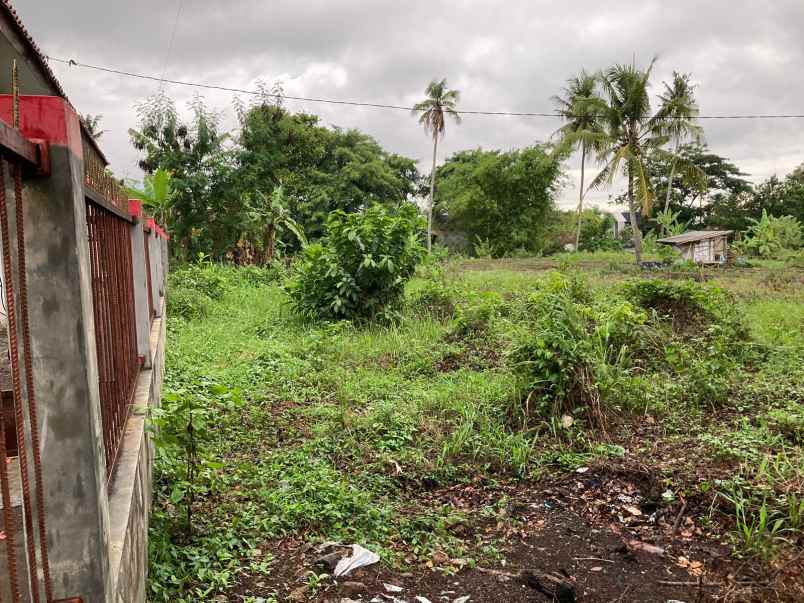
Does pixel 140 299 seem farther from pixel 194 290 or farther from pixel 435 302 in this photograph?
pixel 194 290

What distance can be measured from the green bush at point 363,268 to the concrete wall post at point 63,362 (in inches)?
281

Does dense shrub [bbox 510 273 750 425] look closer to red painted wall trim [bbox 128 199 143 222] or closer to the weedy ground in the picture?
the weedy ground

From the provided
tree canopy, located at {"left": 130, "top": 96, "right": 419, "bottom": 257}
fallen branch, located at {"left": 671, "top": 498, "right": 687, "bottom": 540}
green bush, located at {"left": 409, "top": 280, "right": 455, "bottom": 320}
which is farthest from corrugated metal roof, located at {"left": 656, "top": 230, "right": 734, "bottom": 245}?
fallen branch, located at {"left": 671, "top": 498, "right": 687, "bottom": 540}

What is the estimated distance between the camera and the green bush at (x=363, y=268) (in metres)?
8.84

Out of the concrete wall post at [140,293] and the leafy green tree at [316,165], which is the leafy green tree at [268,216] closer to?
the leafy green tree at [316,165]

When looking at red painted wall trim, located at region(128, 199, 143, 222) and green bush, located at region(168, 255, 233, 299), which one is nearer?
red painted wall trim, located at region(128, 199, 143, 222)

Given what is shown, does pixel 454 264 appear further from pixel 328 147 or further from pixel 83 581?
pixel 328 147

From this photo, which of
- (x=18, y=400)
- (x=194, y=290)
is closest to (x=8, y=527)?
(x=18, y=400)

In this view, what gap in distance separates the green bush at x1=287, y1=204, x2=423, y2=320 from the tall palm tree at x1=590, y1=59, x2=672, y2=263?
17.4 meters

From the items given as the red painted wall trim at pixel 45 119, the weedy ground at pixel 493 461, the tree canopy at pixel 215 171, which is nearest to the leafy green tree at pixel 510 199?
the tree canopy at pixel 215 171

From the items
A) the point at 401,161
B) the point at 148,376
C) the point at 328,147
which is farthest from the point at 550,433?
the point at 401,161

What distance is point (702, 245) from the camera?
1161 inches

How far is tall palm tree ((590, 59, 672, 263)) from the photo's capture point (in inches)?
955

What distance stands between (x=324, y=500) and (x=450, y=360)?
329cm
